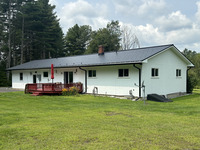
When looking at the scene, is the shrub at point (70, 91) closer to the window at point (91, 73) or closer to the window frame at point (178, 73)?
the window at point (91, 73)

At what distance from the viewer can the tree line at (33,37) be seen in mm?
27250

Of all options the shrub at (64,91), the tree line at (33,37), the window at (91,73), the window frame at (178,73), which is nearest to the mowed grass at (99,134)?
the shrub at (64,91)

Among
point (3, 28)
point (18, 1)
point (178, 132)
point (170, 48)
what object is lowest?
point (178, 132)

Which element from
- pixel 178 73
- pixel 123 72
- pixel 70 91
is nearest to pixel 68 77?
pixel 70 91

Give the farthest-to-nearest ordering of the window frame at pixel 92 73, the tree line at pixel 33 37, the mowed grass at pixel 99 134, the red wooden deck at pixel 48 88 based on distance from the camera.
A: the tree line at pixel 33 37
the window frame at pixel 92 73
the red wooden deck at pixel 48 88
the mowed grass at pixel 99 134

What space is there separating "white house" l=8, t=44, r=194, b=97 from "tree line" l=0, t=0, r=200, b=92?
4.20 meters

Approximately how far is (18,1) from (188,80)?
27.1 metres

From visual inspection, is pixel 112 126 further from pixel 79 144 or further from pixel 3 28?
pixel 3 28

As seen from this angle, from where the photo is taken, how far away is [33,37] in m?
32.4

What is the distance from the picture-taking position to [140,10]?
667 inches

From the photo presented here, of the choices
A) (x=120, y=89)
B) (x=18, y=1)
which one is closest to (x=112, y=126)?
(x=120, y=89)

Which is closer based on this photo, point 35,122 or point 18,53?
point 35,122

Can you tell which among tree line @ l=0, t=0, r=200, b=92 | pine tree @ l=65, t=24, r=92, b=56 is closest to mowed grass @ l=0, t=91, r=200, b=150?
tree line @ l=0, t=0, r=200, b=92

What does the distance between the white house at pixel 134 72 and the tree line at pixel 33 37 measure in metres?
4.20
